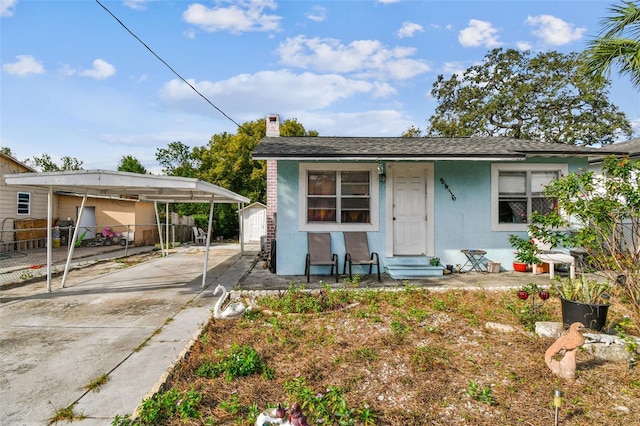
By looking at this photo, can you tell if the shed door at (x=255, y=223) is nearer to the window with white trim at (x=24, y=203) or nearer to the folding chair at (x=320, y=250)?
the window with white trim at (x=24, y=203)

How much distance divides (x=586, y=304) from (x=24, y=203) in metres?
20.2

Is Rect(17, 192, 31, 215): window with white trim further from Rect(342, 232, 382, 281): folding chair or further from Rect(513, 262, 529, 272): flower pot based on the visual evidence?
Rect(513, 262, 529, 272): flower pot

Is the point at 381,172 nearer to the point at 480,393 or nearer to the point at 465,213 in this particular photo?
the point at 465,213

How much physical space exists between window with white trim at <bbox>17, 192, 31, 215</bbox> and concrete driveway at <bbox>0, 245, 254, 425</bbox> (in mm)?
10565

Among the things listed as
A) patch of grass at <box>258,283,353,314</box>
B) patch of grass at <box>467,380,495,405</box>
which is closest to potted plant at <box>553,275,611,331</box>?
patch of grass at <box>467,380,495,405</box>

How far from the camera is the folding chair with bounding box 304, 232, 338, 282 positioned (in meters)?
7.14

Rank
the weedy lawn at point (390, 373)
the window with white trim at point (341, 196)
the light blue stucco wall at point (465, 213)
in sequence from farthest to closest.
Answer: the light blue stucco wall at point (465, 213)
the window with white trim at point (341, 196)
the weedy lawn at point (390, 373)

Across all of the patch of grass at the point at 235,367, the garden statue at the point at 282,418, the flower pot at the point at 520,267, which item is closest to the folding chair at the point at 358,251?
the flower pot at the point at 520,267

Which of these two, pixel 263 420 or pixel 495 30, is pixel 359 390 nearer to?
pixel 263 420

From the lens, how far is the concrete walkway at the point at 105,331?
2.79 metres

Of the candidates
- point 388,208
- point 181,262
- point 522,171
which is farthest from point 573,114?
point 181,262

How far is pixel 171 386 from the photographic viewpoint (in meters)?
2.85

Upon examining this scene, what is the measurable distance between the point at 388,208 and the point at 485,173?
2465 millimetres

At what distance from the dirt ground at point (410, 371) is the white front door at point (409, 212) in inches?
120
